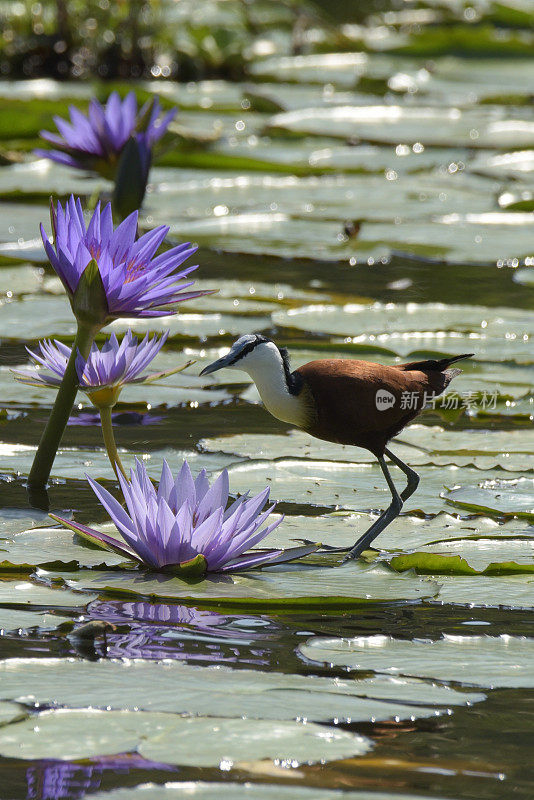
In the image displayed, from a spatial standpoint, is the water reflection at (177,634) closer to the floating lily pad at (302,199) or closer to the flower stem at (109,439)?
the flower stem at (109,439)

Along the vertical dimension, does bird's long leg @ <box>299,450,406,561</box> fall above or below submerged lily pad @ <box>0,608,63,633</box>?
above

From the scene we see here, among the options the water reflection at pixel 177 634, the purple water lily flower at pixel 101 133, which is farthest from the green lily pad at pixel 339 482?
the purple water lily flower at pixel 101 133

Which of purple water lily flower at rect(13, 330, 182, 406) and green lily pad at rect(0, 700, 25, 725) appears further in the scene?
purple water lily flower at rect(13, 330, 182, 406)

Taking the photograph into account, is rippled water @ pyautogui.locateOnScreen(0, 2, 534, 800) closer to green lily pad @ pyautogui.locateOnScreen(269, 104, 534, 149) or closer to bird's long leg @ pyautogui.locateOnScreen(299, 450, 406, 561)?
bird's long leg @ pyautogui.locateOnScreen(299, 450, 406, 561)

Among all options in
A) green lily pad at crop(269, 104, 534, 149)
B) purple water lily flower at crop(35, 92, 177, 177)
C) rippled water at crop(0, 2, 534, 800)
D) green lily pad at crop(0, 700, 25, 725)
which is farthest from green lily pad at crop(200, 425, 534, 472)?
green lily pad at crop(269, 104, 534, 149)

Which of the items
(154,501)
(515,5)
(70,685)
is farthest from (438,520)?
(515,5)

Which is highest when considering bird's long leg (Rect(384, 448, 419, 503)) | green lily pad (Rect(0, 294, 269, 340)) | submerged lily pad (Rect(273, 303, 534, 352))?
submerged lily pad (Rect(273, 303, 534, 352))

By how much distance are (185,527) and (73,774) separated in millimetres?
557

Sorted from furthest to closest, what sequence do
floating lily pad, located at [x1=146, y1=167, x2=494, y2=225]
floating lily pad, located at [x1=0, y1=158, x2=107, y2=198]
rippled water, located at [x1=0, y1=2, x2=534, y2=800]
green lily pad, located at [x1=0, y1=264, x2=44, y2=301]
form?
floating lily pad, located at [x1=0, y1=158, x2=107, y2=198] → floating lily pad, located at [x1=146, y1=167, x2=494, y2=225] → green lily pad, located at [x1=0, y1=264, x2=44, y2=301] → rippled water, located at [x1=0, y1=2, x2=534, y2=800]

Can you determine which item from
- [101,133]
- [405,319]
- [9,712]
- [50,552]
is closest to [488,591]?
[50,552]

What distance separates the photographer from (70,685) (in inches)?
54.3

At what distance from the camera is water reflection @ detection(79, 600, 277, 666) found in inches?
59.5

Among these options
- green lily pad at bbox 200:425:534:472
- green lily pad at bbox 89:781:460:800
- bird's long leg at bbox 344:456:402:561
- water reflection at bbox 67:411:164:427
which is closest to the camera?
green lily pad at bbox 89:781:460:800

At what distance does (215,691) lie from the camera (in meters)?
1.37
